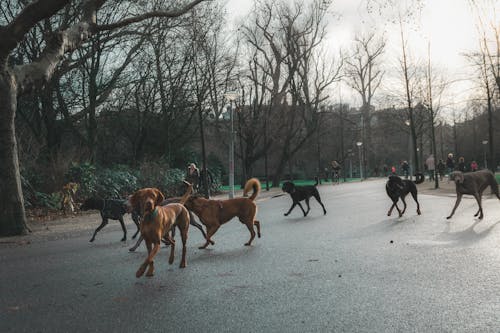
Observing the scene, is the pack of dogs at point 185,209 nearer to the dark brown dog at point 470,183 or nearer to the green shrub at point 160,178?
the dark brown dog at point 470,183

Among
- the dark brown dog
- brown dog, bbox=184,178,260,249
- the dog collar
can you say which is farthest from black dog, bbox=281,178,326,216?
the dog collar

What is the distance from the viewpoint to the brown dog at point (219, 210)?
27.4 ft

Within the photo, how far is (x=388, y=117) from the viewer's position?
201ft

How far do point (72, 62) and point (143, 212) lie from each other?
20.4 m

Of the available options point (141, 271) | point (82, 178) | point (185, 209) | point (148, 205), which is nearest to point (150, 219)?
point (148, 205)

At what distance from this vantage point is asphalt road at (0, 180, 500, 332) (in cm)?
426

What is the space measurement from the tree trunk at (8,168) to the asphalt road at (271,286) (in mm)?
1632

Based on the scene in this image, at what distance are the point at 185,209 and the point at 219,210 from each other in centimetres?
141

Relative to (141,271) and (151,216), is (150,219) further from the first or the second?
(141,271)

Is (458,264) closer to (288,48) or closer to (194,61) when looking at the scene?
(194,61)

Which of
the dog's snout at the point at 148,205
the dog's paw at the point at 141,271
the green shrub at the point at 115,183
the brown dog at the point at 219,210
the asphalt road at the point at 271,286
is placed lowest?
the asphalt road at the point at 271,286

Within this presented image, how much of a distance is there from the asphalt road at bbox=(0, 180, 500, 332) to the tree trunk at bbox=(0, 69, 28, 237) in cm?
163

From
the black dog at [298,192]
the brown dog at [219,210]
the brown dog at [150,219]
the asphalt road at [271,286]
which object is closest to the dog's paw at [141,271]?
the brown dog at [150,219]

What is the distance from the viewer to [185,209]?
7.30 meters
